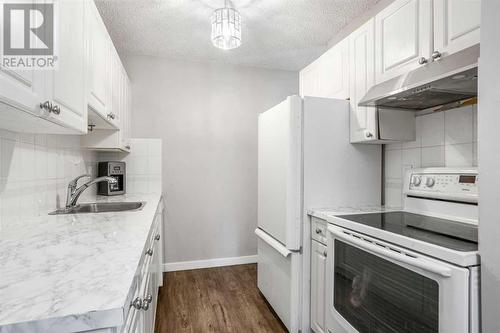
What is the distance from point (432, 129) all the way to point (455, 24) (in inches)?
26.4

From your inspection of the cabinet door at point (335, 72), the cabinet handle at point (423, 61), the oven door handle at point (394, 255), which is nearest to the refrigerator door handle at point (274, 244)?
the oven door handle at point (394, 255)

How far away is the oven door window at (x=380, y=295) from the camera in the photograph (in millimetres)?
1006

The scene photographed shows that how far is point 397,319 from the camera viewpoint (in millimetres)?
1123

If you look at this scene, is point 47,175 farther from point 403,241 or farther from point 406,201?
point 406,201

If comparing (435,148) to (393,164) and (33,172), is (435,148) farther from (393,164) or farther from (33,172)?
Result: (33,172)

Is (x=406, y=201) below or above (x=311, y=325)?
above

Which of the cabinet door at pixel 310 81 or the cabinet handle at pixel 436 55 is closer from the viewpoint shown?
the cabinet handle at pixel 436 55

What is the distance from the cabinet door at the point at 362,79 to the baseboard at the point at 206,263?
202 cm

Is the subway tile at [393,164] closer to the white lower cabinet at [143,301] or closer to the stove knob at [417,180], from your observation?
the stove knob at [417,180]

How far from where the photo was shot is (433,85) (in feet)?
4.15

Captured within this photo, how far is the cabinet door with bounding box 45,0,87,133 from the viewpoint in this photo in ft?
3.31

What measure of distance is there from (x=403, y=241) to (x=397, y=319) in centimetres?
34

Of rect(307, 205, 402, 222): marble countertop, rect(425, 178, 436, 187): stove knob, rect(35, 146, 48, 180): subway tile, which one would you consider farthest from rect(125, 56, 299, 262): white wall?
rect(425, 178, 436, 187): stove knob

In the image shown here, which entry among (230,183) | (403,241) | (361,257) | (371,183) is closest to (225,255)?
(230,183)
